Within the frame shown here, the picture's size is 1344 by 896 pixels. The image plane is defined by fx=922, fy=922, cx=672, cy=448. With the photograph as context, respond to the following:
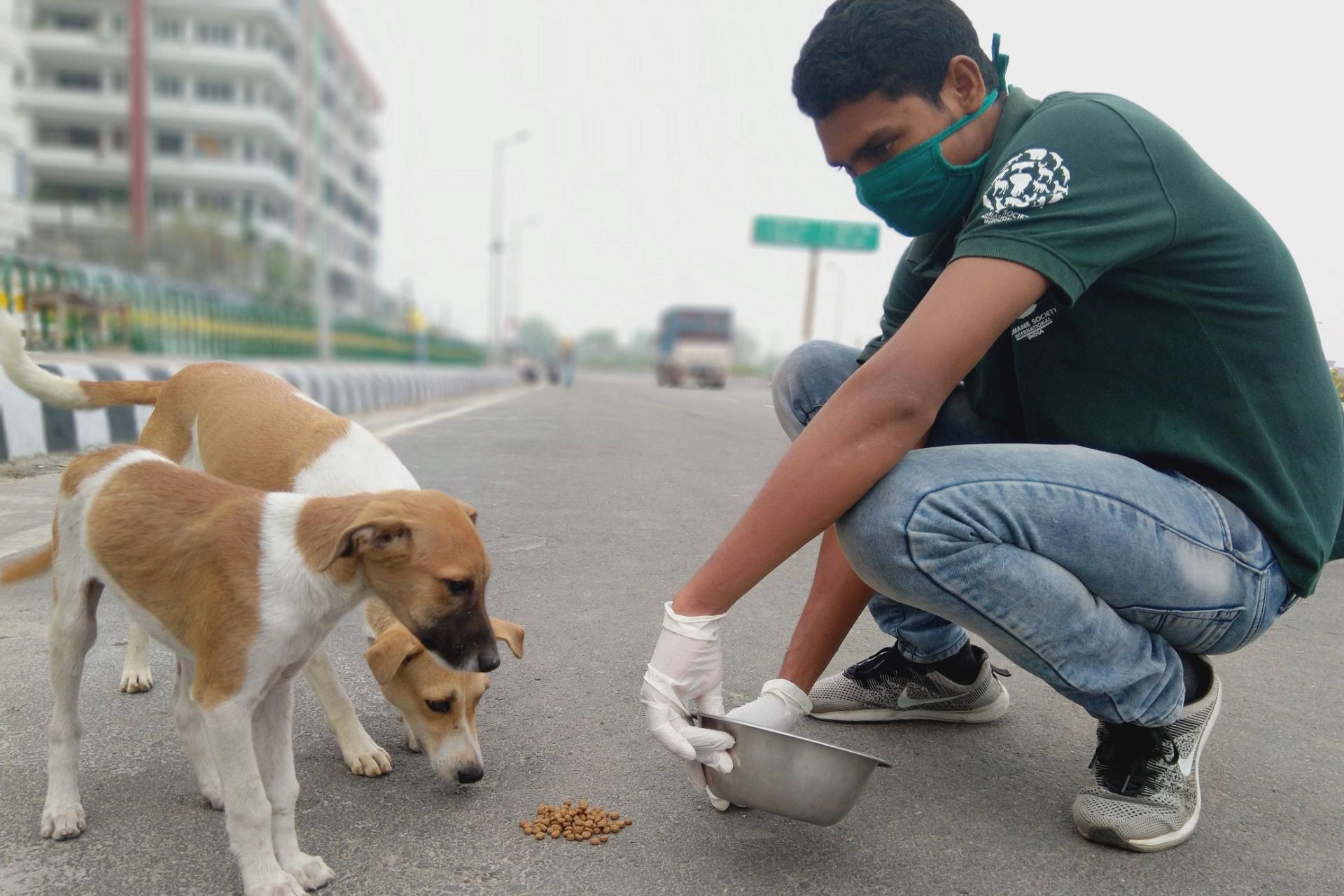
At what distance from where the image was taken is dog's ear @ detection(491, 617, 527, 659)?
232 centimetres

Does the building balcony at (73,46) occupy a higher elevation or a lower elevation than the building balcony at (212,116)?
higher

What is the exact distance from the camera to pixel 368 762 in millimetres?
2305

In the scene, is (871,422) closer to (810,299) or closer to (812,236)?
(810,299)

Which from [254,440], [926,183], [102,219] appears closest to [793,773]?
[926,183]

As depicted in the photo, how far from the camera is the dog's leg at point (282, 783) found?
72.2 inches

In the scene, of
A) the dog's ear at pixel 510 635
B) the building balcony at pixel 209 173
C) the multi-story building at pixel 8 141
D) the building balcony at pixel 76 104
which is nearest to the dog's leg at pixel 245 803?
the dog's ear at pixel 510 635

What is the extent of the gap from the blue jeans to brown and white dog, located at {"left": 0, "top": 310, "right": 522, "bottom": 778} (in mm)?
1067

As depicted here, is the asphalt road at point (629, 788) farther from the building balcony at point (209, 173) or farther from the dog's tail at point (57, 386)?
the building balcony at point (209, 173)

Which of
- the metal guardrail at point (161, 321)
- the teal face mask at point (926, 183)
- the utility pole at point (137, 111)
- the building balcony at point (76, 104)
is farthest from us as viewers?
the building balcony at point (76, 104)

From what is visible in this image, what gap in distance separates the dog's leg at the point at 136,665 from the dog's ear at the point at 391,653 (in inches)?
33.8

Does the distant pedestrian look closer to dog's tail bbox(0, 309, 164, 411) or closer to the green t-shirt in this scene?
dog's tail bbox(0, 309, 164, 411)

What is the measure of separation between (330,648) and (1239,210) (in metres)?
2.85

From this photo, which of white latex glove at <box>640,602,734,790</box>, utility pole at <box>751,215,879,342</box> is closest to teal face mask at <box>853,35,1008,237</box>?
white latex glove at <box>640,602,734,790</box>

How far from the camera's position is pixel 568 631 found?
3.19 metres
